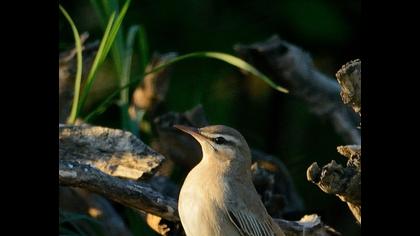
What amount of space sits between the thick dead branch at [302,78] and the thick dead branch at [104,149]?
40.3 inches

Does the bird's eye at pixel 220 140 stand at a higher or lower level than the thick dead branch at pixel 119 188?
higher

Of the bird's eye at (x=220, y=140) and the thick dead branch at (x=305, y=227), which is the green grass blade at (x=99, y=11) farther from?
the thick dead branch at (x=305, y=227)

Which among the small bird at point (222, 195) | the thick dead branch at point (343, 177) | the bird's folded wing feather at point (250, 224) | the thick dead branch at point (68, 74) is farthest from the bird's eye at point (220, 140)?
the thick dead branch at point (68, 74)

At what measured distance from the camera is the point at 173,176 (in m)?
4.91

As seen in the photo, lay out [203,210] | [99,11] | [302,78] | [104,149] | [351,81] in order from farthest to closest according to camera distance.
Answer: [302,78]
[99,11]
[104,149]
[203,210]
[351,81]

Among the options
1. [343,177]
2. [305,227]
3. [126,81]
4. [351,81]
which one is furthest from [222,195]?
[126,81]

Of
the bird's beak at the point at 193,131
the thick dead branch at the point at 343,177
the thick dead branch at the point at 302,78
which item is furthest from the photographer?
the thick dead branch at the point at 302,78

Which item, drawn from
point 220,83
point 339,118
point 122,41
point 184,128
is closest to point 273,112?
point 220,83

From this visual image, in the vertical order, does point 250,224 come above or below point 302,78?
below

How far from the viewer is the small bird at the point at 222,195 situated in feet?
12.3

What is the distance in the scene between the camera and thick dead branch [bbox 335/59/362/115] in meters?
3.58

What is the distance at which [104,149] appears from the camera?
13.4 feet

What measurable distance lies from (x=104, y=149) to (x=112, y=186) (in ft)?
0.99

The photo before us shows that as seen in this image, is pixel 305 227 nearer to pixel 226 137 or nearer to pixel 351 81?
pixel 226 137
